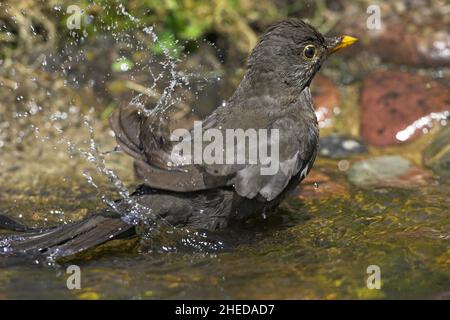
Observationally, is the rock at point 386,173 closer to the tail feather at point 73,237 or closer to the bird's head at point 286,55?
the bird's head at point 286,55

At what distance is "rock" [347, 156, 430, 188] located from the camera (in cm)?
583

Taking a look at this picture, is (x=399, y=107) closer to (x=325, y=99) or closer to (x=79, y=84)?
(x=325, y=99)

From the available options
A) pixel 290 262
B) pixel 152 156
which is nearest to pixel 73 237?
pixel 152 156

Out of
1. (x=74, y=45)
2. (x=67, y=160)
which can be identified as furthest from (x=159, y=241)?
(x=74, y=45)

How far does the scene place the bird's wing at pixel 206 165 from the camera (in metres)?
4.61

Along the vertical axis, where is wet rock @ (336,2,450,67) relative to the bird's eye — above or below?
above

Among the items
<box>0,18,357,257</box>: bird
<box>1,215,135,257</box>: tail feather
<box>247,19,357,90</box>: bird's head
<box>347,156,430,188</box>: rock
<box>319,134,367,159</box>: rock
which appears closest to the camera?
<box>1,215,135,257</box>: tail feather

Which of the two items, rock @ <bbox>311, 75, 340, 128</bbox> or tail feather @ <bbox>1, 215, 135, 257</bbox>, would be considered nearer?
tail feather @ <bbox>1, 215, 135, 257</bbox>

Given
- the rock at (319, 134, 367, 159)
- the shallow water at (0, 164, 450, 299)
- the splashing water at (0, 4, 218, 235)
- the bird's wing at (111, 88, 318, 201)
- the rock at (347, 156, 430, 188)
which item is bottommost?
the shallow water at (0, 164, 450, 299)

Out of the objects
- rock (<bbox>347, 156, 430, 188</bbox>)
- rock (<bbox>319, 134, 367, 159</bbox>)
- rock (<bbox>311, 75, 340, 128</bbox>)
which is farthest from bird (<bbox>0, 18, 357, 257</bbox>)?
rock (<bbox>311, 75, 340, 128</bbox>)

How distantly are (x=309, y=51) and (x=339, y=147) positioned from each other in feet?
4.37

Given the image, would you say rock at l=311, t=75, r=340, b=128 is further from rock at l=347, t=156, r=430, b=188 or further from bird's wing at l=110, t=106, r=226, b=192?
bird's wing at l=110, t=106, r=226, b=192
